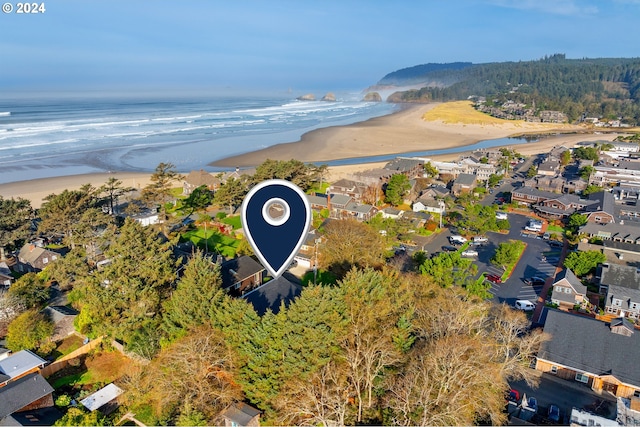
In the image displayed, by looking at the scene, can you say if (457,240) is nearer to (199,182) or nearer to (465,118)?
(199,182)

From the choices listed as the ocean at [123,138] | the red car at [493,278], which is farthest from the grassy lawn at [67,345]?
the ocean at [123,138]

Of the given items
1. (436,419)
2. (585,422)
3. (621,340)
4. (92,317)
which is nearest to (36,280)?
(92,317)

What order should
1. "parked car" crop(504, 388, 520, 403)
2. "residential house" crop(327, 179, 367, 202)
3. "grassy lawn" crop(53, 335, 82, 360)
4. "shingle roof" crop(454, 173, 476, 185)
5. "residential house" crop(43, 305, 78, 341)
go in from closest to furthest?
"parked car" crop(504, 388, 520, 403) < "grassy lawn" crop(53, 335, 82, 360) < "residential house" crop(43, 305, 78, 341) < "residential house" crop(327, 179, 367, 202) < "shingle roof" crop(454, 173, 476, 185)

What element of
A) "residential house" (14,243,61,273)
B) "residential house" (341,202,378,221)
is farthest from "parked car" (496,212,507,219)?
"residential house" (14,243,61,273)

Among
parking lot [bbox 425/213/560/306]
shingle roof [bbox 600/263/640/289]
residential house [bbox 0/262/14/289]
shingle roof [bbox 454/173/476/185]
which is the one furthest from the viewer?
shingle roof [bbox 454/173/476/185]

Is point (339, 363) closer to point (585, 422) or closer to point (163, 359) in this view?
point (163, 359)

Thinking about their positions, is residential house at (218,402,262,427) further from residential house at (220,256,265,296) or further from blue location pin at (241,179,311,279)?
residential house at (220,256,265,296)
